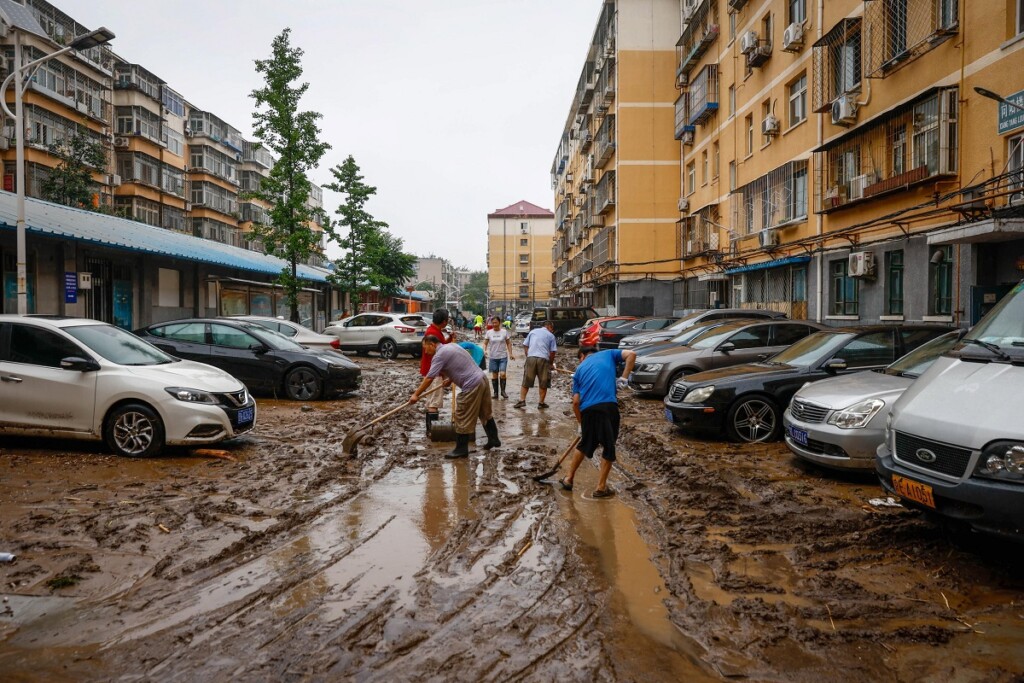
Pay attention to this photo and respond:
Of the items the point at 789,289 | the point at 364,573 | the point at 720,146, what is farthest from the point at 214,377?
the point at 720,146

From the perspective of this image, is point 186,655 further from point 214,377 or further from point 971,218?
point 971,218

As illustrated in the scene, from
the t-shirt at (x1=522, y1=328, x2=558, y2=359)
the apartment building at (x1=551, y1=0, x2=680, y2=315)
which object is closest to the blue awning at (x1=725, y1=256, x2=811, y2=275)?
the apartment building at (x1=551, y1=0, x2=680, y2=315)

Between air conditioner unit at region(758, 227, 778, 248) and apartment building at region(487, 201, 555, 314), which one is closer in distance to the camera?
air conditioner unit at region(758, 227, 778, 248)

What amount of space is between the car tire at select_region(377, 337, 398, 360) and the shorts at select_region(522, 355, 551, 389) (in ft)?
40.9

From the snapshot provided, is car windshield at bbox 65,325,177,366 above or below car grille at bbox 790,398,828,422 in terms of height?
above

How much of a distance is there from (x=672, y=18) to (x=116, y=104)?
28729mm

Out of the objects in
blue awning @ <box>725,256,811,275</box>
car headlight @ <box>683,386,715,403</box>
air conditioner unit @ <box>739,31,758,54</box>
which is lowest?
car headlight @ <box>683,386,715,403</box>

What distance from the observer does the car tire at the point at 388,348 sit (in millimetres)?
25547

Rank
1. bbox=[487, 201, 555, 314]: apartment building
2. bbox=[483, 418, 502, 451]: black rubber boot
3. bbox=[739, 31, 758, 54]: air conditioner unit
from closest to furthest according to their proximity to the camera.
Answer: bbox=[483, 418, 502, 451]: black rubber boot → bbox=[739, 31, 758, 54]: air conditioner unit → bbox=[487, 201, 555, 314]: apartment building

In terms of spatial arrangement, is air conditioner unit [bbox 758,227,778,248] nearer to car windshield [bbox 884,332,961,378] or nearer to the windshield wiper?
car windshield [bbox 884,332,961,378]

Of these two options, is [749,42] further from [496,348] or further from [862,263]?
[496,348]

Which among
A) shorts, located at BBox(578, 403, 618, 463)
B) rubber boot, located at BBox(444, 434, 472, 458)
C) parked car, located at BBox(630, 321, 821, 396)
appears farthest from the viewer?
parked car, located at BBox(630, 321, 821, 396)

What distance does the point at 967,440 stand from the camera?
15.2 ft

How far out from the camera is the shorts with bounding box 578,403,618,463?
6945mm
